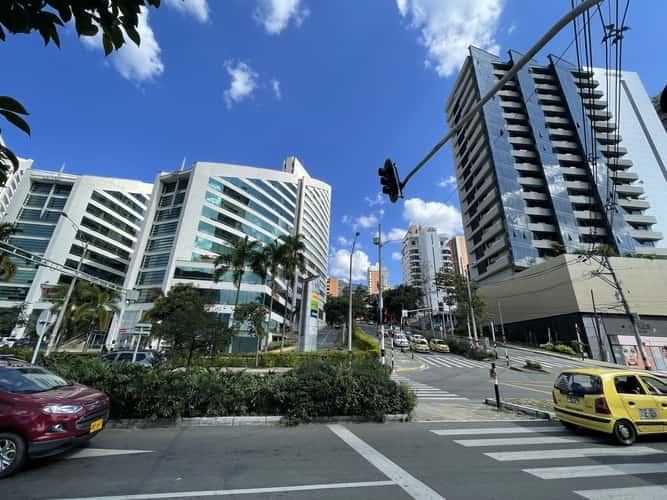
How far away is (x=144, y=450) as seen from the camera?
5320 millimetres

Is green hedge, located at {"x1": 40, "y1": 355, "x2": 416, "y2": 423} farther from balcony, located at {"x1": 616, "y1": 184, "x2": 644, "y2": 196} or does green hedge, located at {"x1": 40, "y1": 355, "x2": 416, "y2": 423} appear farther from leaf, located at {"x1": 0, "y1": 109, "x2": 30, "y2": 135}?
balcony, located at {"x1": 616, "y1": 184, "x2": 644, "y2": 196}

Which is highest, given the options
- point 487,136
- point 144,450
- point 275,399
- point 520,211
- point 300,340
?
point 487,136

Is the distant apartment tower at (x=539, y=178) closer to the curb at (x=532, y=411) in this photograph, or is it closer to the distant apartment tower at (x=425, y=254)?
the curb at (x=532, y=411)

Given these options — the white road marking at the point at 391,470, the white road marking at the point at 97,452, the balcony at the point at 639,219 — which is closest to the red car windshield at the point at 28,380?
the white road marking at the point at 97,452

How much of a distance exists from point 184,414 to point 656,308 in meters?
50.9

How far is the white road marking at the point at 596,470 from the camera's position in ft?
15.0

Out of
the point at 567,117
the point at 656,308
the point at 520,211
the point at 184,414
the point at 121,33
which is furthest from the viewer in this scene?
the point at 567,117

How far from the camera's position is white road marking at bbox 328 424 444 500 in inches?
153

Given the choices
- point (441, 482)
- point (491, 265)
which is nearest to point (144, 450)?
point (441, 482)

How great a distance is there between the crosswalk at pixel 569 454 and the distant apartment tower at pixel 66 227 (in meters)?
55.6

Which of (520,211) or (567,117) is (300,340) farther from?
(567,117)

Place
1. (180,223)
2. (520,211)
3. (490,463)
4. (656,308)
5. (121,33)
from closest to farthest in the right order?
(121,33) → (490,463) → (656,308) → (180,223) → (520,211)

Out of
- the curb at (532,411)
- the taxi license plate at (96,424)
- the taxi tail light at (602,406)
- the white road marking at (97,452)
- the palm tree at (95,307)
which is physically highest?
the palm tree at (95,307)

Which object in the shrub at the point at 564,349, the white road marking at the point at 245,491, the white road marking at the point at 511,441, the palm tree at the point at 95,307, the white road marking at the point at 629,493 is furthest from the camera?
the shrub at the point at 564,349
